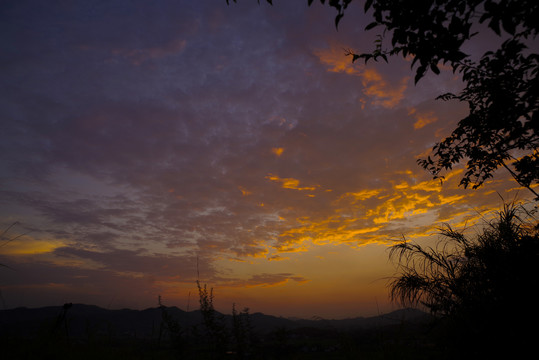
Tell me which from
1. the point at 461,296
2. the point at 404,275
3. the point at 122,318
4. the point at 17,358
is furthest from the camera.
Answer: the point at 122,318

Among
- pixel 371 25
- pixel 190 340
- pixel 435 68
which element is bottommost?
pixel 190 340

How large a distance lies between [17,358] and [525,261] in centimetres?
1039

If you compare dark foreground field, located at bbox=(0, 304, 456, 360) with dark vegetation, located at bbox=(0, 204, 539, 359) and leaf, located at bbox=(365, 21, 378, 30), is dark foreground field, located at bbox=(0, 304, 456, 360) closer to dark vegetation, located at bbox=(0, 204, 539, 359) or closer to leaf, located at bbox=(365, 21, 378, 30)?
dark vegetation, located at bbox=(0, 204, 539, 359)

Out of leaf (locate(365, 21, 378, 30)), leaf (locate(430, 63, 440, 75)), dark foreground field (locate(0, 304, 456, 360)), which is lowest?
dark foreground field (locate(0, 304, 456, 360))

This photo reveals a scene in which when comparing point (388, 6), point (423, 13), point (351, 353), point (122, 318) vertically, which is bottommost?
point (122, 318)

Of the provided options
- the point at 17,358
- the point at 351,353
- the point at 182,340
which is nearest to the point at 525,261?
the point at 351,353

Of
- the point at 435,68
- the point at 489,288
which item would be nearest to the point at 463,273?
the point at 489,288

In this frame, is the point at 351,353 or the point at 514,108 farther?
the point at 351,353

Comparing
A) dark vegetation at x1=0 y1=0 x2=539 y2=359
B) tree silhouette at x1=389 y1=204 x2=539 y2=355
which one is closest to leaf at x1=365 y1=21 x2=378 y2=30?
dark vegetation at x1=0 y1=0 x2=539 y2=359

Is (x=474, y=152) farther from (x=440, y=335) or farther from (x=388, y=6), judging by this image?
(x=388, y=6)

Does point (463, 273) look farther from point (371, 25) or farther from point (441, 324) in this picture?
point (371, 25)

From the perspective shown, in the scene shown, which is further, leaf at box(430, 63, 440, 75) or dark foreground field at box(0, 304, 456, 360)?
dark foreground field at box(0, 304, 456, 360)

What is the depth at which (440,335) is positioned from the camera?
566 centimetres

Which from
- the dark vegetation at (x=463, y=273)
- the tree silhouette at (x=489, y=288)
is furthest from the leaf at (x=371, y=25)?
the tree silhouette at (x=489, y=288)
